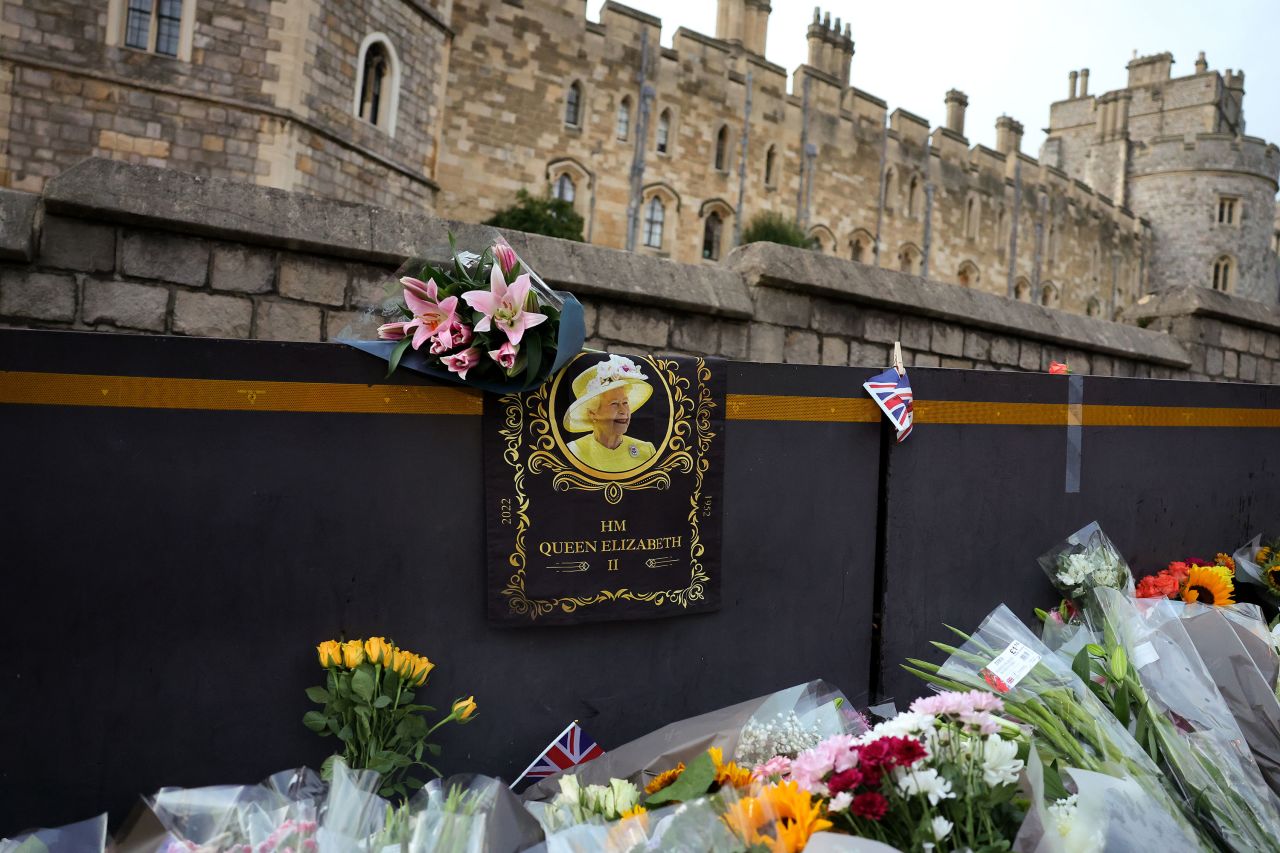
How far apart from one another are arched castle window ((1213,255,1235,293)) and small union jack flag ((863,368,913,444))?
50.8m

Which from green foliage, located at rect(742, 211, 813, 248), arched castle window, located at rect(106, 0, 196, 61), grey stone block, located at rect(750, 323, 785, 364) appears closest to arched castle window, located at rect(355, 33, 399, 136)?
arched castle window, located at rect(106, 0, 196, 61)

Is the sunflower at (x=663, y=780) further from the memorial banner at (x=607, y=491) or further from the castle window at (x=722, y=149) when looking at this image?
the castle window at (x=722, y=149)

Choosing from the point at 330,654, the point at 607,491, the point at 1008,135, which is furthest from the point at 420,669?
the point at 1008,135

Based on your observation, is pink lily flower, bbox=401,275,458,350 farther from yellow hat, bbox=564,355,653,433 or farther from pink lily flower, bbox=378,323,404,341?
yellow hat, bbox=564,355,653,433

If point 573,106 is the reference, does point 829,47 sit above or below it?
above

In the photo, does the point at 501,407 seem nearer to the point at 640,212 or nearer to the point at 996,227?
the point at 640,212

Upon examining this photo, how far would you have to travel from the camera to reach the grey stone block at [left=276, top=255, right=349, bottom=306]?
4078mm

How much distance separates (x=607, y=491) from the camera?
9.15ft

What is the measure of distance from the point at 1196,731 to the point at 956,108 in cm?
4391

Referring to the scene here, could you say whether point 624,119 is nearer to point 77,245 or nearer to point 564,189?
point 564,189

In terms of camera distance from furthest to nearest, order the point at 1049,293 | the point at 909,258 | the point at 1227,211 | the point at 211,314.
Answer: the point at 1227,211 → the point at 1049,293 → the point at 909,258 → the point at 211,314

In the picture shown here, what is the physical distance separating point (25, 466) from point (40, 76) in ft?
51.6

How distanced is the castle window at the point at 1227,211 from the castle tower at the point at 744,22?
2761cm

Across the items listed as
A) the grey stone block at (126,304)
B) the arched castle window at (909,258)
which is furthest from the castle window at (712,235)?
the grey stone block at (126,304)
